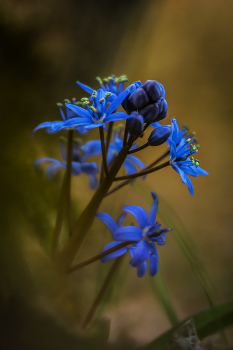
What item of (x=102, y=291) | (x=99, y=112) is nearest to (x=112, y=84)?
(x=99, y=112)

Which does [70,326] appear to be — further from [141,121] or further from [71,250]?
[141,121]

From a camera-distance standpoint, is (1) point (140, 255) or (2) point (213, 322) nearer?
(1) point (140, 255)

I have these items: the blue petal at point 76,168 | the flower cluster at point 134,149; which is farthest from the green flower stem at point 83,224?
the blue petal at point 76,168

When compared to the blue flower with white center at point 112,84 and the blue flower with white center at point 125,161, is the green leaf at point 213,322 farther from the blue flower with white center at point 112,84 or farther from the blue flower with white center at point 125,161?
the blue flower with white center at point 112,84

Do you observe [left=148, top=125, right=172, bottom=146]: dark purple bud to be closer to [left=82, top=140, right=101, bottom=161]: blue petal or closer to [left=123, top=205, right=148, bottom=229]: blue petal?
[left=123, top=205, right=148, bottom=229]: blue petal

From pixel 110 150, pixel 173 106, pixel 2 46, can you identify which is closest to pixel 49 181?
pixel 110 150

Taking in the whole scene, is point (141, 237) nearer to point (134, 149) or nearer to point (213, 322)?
point (134, 149)

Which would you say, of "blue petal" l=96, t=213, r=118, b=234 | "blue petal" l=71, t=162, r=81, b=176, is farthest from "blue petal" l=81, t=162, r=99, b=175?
"blue petal" l=96, t=213, r=118, b=234
